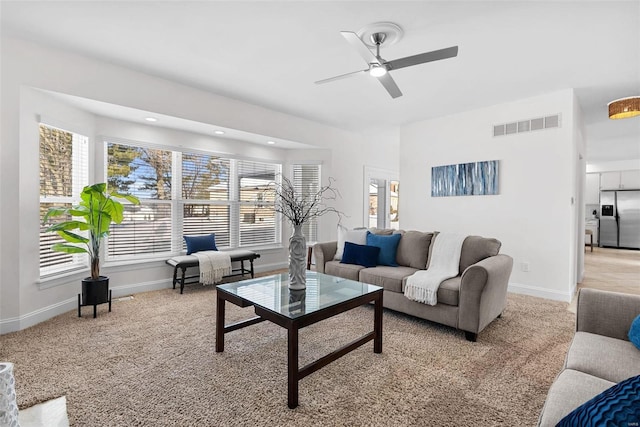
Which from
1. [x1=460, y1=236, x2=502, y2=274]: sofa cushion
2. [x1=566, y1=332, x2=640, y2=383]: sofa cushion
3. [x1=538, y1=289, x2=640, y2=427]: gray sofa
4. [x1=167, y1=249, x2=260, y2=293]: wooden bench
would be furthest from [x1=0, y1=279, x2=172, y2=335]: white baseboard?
[x1=566, y1=332, x2=640, y2=383]: sofa cushion

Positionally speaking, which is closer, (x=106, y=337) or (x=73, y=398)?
(x=73, y=398)

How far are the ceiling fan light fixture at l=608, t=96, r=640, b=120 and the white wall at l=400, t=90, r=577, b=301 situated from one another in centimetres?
40

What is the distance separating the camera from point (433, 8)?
7.53 ft

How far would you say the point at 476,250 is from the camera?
3.22m

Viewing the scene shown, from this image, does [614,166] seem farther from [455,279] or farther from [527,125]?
[455,279]

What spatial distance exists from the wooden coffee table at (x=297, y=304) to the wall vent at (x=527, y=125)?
133 inches

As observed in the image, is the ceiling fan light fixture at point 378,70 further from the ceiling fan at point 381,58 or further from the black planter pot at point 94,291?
the black planter pot at point 94,291

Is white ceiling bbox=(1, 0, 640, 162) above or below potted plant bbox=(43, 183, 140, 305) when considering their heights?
above

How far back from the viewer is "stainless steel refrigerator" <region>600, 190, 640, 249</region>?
848cm

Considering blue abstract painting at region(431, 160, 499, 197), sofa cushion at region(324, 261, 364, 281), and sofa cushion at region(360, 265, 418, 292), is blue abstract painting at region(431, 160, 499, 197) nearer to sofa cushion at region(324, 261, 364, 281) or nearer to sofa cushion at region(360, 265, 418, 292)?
sofa cushion at region(360, 265, 418, 292)

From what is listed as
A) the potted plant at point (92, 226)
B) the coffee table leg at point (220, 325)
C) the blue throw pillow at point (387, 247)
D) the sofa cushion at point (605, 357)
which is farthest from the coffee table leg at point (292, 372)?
the potted plant at point (92, 226)

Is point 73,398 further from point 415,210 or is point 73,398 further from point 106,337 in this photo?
point 415,210

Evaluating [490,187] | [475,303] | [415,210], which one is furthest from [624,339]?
[415,210]

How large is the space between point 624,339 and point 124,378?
3.10m
